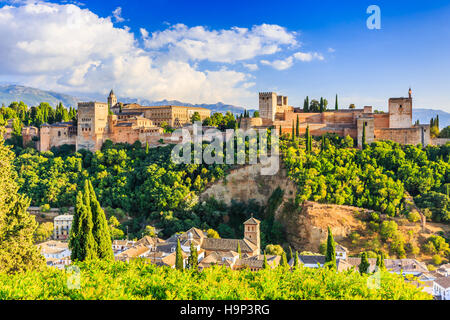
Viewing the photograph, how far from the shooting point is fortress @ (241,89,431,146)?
42.2m

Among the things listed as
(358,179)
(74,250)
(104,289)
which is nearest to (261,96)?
(358,179)

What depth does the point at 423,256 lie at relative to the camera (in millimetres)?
31609

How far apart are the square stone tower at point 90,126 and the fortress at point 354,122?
1720 centimetres

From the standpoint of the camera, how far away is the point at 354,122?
149ft

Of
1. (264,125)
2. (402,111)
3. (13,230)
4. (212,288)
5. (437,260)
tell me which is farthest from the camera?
(264,125)

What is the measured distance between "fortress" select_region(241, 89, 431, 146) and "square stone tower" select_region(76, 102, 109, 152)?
1720 cm

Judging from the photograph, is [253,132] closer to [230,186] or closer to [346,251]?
[230,186]

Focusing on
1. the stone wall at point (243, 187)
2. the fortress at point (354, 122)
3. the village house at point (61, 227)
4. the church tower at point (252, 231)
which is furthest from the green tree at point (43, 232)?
the fortress at point (354, 122)

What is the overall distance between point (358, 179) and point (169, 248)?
57.8 ft

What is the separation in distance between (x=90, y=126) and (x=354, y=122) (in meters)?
30.2

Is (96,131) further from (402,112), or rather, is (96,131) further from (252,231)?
(402,112)

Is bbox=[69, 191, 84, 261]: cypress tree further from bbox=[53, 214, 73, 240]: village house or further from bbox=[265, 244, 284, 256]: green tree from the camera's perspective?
bbox=[53, 214, 73, 240]: village house

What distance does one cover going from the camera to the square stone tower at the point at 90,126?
48.8m

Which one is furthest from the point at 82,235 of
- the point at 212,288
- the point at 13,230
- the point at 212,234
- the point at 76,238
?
the point at 212,234
